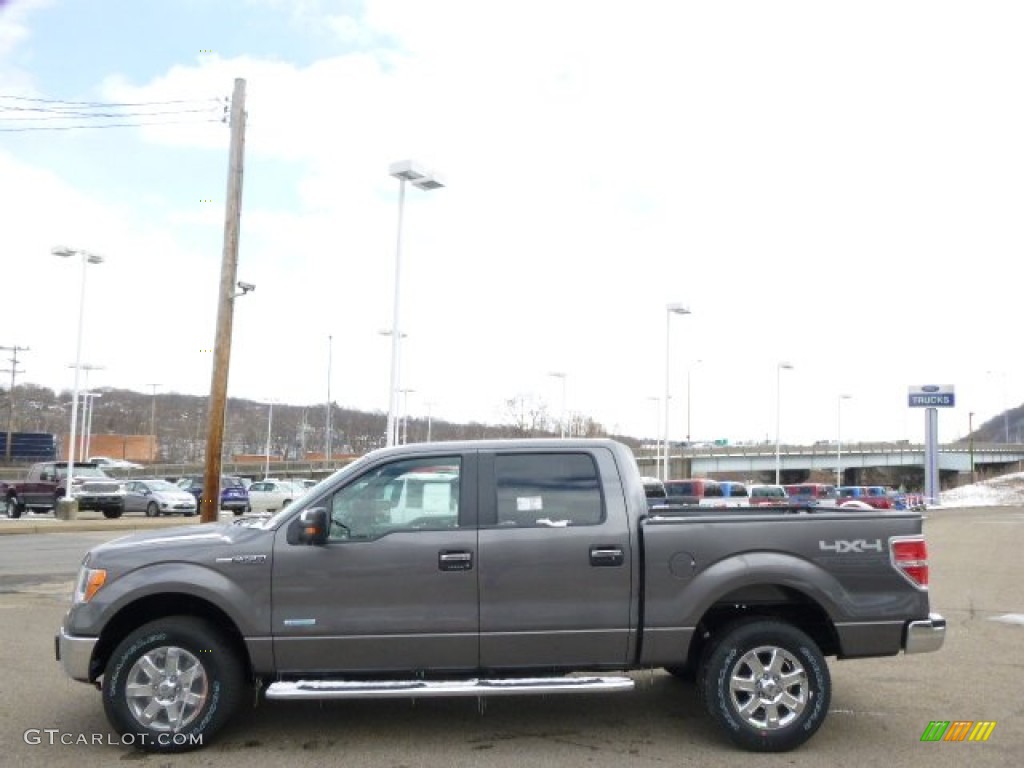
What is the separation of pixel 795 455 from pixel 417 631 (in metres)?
99.7

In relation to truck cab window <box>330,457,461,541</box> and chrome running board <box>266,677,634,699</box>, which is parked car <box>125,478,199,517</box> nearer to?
truck cab window <box>330,457,461,541</box>

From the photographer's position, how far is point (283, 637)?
557 centimetres

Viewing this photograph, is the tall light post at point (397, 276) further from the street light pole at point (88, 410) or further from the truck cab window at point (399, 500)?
the street light pole at point (88, 410)

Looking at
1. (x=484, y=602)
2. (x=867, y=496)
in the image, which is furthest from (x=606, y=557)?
(x=867, y=496)

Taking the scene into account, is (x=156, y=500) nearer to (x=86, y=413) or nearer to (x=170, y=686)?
(x=170, y=686)

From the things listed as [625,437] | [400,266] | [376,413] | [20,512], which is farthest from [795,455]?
[400,266]

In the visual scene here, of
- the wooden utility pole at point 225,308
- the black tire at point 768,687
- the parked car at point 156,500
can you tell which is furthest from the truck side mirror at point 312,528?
the parked car at point 156,500

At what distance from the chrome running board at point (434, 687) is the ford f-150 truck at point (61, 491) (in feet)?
103

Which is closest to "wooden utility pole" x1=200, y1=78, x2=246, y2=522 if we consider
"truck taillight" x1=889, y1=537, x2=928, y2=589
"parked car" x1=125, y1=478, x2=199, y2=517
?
"truck taillight" x1=889, y1=537, x2=928, y2=589

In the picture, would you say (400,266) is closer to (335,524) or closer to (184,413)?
(335,524)

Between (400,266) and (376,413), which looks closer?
(400,266)

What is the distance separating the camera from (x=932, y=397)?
5888 cm

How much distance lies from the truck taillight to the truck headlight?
4823 millimetres

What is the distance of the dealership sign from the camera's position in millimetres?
58188
